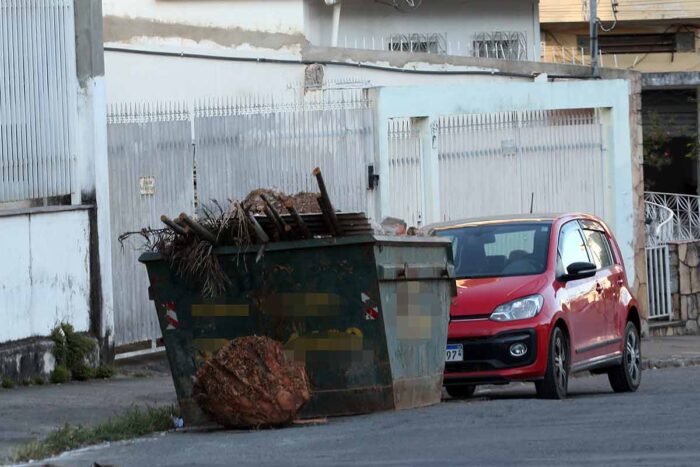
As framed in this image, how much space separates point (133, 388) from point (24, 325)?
1157 millimetres

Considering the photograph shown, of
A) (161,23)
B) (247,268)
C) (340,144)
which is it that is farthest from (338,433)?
(161,23)

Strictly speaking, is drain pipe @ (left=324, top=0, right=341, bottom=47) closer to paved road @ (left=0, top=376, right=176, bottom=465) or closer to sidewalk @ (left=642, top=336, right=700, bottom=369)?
sidewalk @ (left=642, top=336, right=700, bottom=369)

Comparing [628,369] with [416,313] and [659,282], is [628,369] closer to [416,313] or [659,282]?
[416,313]

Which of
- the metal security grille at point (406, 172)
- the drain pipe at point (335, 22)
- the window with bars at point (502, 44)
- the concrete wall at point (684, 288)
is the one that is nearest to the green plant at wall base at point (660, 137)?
the window with bars at point (502, 44)

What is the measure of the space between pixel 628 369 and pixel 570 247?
141 centimetres

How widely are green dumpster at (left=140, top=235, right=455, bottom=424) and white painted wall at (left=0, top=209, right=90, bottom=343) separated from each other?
306 cm

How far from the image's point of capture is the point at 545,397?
12688 millimetres

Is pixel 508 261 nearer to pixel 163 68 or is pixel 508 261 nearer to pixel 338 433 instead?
pixel 338 433

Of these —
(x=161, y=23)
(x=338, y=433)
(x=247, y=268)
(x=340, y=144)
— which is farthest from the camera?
(x=161, y=23)

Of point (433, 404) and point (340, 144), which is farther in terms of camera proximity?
point (340, 144)

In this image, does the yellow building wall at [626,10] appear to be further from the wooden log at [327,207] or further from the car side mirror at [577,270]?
the wooden log at [327,207]

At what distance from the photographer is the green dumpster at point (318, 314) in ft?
35.5

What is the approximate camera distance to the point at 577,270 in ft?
43.2

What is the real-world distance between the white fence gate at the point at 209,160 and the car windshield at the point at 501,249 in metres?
3.56
